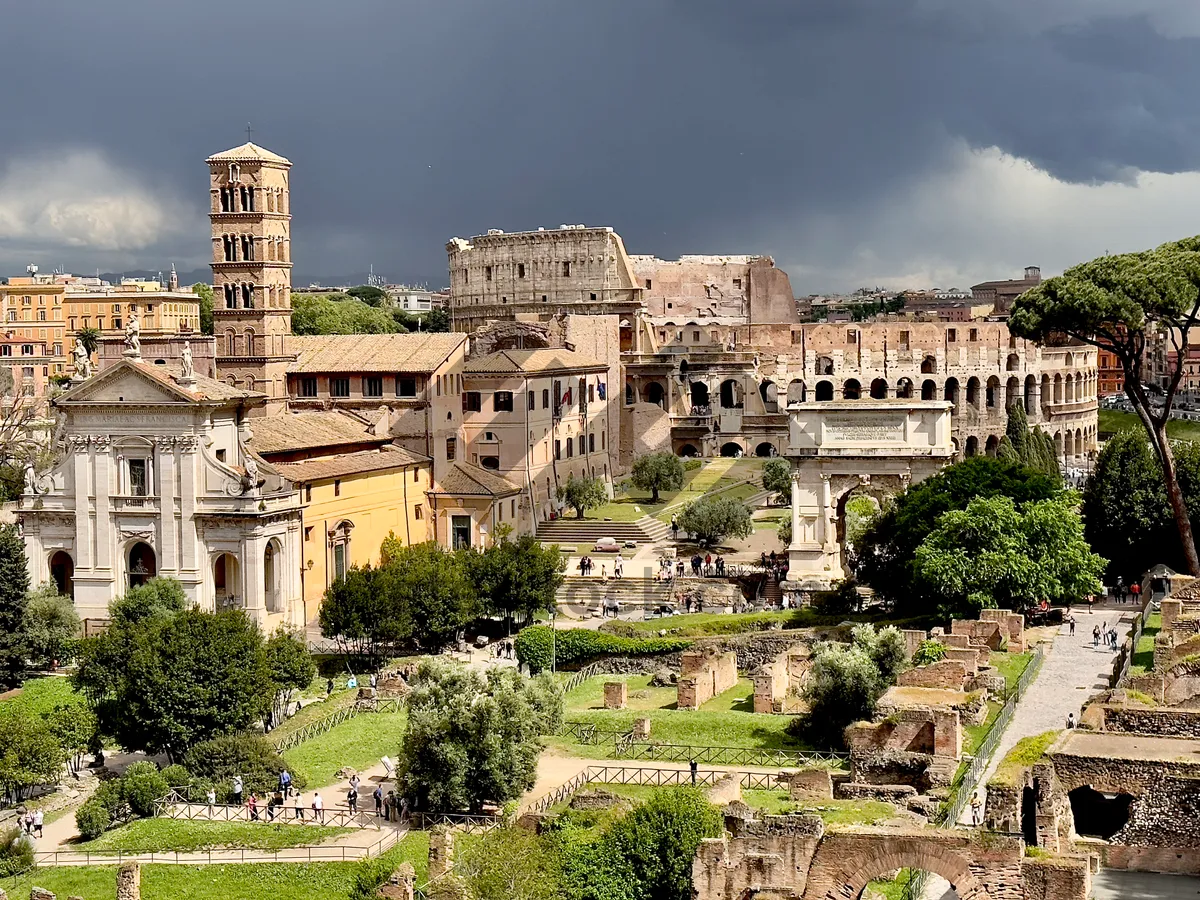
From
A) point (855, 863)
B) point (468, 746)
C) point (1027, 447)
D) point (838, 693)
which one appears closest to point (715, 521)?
point (1027, 447)

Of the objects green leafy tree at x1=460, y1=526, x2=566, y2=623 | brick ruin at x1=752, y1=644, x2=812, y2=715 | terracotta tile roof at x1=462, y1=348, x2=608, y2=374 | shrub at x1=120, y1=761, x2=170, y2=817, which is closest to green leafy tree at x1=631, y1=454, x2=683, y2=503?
terracotta tile roof at x1=462, y1=348, x2=608, y2=374

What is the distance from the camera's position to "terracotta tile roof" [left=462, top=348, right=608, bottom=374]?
220ft

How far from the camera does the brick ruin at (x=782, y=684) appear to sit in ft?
131

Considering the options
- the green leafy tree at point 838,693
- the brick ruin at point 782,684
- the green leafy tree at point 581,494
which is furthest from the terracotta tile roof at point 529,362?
the green leafy tree at point 838,693

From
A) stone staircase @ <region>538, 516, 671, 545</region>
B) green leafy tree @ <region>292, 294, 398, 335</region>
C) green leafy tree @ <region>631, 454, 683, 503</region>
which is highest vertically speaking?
green leafy tree @ <region>292, 294, 398, 335</region>

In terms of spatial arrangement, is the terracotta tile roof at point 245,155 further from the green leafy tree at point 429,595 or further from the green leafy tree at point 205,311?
the green leafy tree at point 205,311

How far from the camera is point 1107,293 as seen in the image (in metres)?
48.5

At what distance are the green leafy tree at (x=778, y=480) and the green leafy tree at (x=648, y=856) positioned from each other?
144 ft

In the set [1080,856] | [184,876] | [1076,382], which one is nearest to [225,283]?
[184,876]

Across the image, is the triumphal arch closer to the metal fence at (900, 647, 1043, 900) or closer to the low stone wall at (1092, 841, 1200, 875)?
the metal fence at (900, 647, 1043, 900)

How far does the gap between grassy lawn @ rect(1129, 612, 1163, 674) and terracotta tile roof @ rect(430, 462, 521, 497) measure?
2543 cm

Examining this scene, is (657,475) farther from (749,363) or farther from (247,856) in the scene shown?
(247,856)

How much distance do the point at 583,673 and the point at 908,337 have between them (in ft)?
219

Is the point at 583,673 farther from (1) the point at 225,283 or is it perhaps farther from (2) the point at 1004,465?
(1) the point at 225,283
